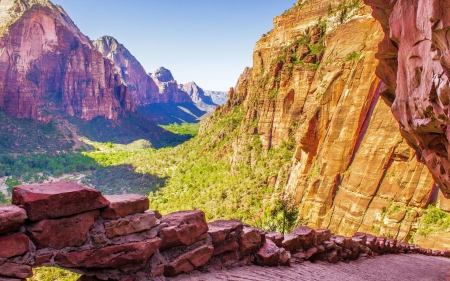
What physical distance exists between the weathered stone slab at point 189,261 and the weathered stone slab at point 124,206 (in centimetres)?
78

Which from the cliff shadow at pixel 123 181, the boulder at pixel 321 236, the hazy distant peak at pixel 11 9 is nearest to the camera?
the boulder at pixel 321 236

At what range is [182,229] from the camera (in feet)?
11.2

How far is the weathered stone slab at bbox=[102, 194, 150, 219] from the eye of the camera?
9.41 ft

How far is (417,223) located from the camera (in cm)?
1667

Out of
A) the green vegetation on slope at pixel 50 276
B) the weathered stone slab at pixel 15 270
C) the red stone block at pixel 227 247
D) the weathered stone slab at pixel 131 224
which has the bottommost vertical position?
the green vegetation on slope at pixel 50 276

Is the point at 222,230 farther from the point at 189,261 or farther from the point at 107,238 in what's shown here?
the point at 107,238

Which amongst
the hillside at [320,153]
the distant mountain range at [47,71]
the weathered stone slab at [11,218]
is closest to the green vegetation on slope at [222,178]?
the hillside at [320,153]

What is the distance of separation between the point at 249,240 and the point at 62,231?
276 cm

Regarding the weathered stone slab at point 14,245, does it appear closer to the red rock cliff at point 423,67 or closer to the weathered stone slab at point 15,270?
the weathered stone slab at point 15,270

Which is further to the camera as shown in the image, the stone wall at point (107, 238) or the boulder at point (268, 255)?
the boulder at point (268, 255)

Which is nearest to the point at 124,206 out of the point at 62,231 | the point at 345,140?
the point at 62,231

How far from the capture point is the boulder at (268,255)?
430 centimetres

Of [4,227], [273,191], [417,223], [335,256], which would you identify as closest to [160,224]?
[4,227]

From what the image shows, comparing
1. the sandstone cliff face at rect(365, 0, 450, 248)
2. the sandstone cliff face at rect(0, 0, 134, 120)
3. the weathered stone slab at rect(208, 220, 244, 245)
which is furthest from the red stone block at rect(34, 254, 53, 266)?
the sandstone cliff face at rect(0, 0, 134, 120)
